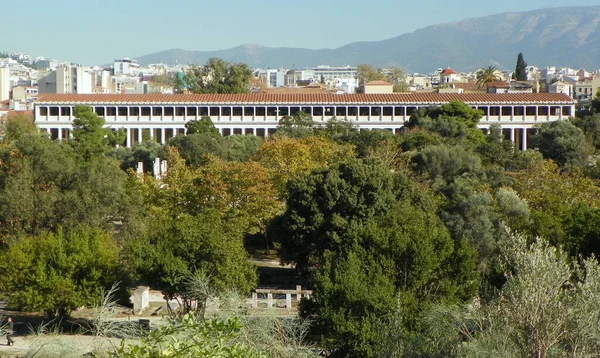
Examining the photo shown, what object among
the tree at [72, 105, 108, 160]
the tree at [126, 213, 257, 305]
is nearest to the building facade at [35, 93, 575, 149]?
the tree at [72, 105, 108, 160]

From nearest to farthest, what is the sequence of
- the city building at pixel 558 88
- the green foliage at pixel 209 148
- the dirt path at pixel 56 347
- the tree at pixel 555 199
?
the dirt path at pixel 56 347, the tree at pixel 555 199, the green foliage at pixel 209 148, the city building at pixel 558 88

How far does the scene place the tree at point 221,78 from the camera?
3346 inches

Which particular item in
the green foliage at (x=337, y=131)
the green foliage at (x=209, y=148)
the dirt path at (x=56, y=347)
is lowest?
the dirt path at (x=56, y=347)

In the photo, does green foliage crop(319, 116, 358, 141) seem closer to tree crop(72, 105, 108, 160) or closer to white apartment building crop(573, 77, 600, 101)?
tree crop(72, 105, 108, 160)

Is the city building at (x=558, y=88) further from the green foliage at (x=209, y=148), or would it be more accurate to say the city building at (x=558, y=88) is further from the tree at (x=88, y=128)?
the green foliage at (x=209, y=148)

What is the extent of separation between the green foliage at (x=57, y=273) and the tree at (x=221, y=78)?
59794 millimetres

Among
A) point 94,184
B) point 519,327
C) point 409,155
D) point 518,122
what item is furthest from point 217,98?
point 519,327

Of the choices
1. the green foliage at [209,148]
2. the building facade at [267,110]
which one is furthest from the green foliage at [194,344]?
the building facade at [267,110]

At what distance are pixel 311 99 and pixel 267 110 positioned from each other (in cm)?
336

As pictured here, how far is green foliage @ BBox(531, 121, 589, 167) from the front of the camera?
52.3 metres

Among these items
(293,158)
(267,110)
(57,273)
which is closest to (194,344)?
(57,273)

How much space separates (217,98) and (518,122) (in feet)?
72.1

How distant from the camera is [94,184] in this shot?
29.7 m

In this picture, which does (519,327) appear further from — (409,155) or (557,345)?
(409,155)
